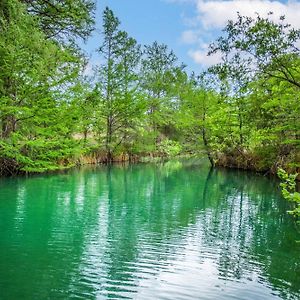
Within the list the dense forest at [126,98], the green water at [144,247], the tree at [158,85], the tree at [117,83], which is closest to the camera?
the green water at [144,247]

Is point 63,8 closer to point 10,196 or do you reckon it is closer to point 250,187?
point 10,196

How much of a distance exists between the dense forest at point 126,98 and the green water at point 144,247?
162 inches

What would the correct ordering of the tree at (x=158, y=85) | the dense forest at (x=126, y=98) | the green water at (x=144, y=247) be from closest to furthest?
the green water at (x=144, y=247) → the dense forest at (x=126, y=98) → the tree at (x=158, y=85)

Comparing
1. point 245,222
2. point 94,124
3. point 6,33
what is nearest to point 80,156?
point 94,124

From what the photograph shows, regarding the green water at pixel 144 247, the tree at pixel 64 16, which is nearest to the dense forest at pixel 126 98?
the tree at pixel 64 16

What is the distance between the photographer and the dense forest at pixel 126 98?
38.3 feet

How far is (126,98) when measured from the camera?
30875 mm

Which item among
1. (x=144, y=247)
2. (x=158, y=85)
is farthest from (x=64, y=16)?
(x=158, y=85)

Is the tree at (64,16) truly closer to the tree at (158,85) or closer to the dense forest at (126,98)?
the dense forest at (126,98)

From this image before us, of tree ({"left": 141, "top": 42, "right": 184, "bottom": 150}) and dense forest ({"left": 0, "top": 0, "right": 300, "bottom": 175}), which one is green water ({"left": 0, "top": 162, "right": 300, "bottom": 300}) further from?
tree ({"left": 141, "top": 42, "right": 184, "bottom": 150})

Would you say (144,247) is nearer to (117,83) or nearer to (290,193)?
(290,193)

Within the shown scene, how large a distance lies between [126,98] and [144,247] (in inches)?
953

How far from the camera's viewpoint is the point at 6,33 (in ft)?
40.1

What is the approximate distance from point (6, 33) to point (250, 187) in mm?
11617
